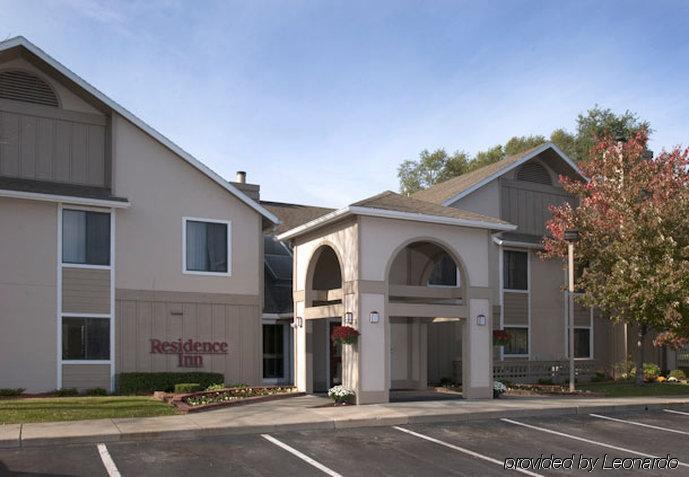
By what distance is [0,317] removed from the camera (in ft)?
64.9

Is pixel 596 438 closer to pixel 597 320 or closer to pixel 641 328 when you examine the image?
pixel 641 328

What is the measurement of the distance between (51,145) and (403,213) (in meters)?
10.1

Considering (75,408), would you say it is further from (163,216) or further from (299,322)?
(163,216)

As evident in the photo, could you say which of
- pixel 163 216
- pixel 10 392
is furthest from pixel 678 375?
pixel 10 392

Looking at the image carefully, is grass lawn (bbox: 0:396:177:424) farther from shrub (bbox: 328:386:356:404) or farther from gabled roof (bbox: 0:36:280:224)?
gabled roof (bbox: 0:36:280:224)

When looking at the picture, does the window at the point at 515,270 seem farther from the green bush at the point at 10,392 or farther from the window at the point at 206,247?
the green bush at the point at 10,392

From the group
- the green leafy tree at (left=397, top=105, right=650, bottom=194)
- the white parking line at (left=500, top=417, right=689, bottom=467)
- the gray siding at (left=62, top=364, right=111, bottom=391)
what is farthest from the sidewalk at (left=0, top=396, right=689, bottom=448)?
the green leafy tree at (left=397, top=105, right=650, bottom=194)

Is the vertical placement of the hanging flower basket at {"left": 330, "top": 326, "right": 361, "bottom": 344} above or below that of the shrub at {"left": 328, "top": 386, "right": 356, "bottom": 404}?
above

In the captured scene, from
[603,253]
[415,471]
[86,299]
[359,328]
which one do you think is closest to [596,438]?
[415,471]

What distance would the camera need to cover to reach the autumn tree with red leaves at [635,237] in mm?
22328

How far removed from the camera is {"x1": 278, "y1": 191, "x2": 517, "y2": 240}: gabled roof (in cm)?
1833

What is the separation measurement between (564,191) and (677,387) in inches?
335

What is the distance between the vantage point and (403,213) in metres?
18.6

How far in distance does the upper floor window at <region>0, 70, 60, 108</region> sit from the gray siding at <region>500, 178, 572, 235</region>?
15.6 m
